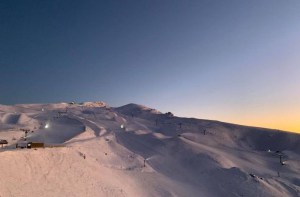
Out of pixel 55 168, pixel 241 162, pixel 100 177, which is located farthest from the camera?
pixel 241 162

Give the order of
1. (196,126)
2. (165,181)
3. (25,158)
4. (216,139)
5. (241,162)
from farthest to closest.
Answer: (196,126) → (216,139) → (241,162) → (165,181) → (25,158)

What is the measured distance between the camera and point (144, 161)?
74375mm

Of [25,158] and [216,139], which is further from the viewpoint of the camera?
[216,139]

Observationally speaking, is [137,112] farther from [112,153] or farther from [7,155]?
[7,155]

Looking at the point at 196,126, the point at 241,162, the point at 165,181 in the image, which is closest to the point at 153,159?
the point at 165,181

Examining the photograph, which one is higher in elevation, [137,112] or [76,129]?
[137,112]

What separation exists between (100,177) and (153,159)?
32.7 meters

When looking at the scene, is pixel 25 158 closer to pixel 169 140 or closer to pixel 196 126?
pixel 169 140

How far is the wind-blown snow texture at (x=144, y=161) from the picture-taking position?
40.7m

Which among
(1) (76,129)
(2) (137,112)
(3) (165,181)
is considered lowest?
(3) (165,181)

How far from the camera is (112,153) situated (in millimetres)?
76562

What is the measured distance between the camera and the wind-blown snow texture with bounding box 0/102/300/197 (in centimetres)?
4069

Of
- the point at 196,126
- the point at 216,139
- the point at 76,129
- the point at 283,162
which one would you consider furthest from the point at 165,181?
the point at 196,126

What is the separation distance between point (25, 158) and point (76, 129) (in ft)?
199
